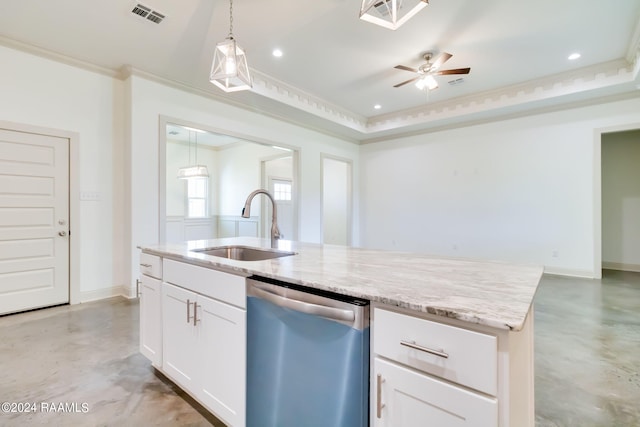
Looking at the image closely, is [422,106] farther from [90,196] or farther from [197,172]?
[90,196]

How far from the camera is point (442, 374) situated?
0.77 metres

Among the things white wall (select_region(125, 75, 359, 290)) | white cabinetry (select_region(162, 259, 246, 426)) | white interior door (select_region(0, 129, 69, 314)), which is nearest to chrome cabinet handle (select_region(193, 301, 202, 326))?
white cabinetry (select_region(162, 259, 246, 426))

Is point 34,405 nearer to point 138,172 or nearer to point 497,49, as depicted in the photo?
point 138,172

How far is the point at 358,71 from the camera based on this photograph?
161 inches

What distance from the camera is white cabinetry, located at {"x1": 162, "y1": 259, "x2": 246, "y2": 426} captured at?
1.33m

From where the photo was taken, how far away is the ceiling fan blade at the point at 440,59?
3.34m

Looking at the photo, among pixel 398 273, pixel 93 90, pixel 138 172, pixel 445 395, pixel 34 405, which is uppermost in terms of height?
pixel 93 90

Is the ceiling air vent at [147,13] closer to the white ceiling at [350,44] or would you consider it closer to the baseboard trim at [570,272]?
the white ceiling at [350,44]

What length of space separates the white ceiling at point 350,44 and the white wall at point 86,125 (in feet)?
0.72

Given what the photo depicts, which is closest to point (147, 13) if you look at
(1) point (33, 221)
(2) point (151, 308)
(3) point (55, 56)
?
(3) point (55, 56)

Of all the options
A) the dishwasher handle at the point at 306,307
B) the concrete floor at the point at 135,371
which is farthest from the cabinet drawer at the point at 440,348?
the concrete floor at the point at 135,371

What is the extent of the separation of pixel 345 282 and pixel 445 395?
43 cm

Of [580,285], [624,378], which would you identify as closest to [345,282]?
[624,378]

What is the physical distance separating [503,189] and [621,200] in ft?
7.31
